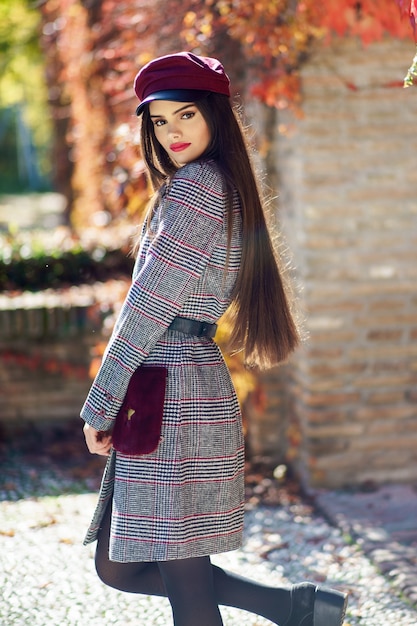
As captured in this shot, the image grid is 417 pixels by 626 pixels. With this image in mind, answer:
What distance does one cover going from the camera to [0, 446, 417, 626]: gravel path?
3094mm

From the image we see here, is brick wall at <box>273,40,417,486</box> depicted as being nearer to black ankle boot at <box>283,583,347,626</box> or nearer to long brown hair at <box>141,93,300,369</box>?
long brown hair at <box>141,93,300,369</box>

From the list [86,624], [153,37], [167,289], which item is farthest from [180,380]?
[153,37]

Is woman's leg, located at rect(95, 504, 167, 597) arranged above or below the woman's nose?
below

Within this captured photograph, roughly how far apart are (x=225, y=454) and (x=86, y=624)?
1.05 meters

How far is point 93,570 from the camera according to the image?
3475mm

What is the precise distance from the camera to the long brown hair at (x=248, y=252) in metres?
2.33

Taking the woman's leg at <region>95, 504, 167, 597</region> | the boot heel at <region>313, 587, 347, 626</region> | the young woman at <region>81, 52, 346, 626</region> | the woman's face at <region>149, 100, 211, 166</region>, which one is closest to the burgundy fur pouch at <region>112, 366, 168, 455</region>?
the young woman at <region>81, 52, 346, 626</region>

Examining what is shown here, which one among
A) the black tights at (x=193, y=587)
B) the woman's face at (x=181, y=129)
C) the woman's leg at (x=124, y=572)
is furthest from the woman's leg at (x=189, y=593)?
the woman's face at (x=181, y=129)

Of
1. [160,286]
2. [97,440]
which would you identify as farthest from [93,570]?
[160,286]

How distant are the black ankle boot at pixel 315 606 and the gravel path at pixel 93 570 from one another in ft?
1.96

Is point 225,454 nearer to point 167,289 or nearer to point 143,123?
point 167,289

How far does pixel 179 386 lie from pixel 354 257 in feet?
6.87

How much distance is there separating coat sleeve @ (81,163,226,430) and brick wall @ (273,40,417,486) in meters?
1.90

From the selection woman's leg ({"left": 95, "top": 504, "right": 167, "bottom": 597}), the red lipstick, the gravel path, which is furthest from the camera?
the gravel path
